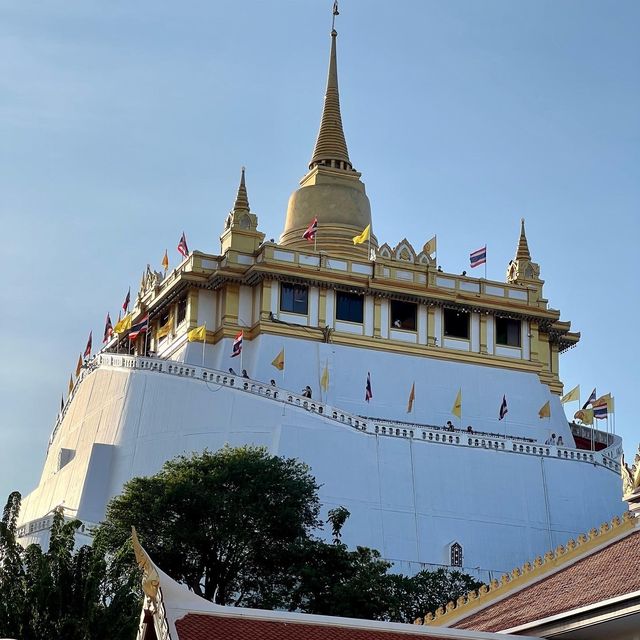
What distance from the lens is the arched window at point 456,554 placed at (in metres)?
54.5

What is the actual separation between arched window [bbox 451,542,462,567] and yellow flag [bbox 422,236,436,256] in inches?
665

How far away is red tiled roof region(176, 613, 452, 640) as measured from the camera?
23344 millimetres

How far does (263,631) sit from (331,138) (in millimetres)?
52478

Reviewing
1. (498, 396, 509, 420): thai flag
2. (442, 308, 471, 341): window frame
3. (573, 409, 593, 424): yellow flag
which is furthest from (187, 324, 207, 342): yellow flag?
(573, 409, 593, 424): yellow flag

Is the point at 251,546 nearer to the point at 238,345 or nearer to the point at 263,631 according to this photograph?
the point at 238,345

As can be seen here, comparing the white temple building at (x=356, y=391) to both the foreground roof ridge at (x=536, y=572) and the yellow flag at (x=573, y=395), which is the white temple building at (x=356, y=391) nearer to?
the yellow flag at (x=573, y=395)

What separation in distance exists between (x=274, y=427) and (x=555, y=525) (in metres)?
10.8

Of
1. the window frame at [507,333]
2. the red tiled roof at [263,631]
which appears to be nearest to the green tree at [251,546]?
the red tiled roof at [263,631]

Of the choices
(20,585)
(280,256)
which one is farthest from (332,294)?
(20,585)

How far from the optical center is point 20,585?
33.2m

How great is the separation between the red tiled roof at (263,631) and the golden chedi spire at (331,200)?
44.4 m

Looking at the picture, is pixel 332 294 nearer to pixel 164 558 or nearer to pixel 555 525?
pixel 555 525

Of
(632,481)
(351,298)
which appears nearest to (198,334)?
(351,298)

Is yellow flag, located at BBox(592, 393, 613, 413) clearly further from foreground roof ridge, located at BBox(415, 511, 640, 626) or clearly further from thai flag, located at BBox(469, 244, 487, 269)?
foreground roof ridge, located at BBox(415, 511, 640, 626)
